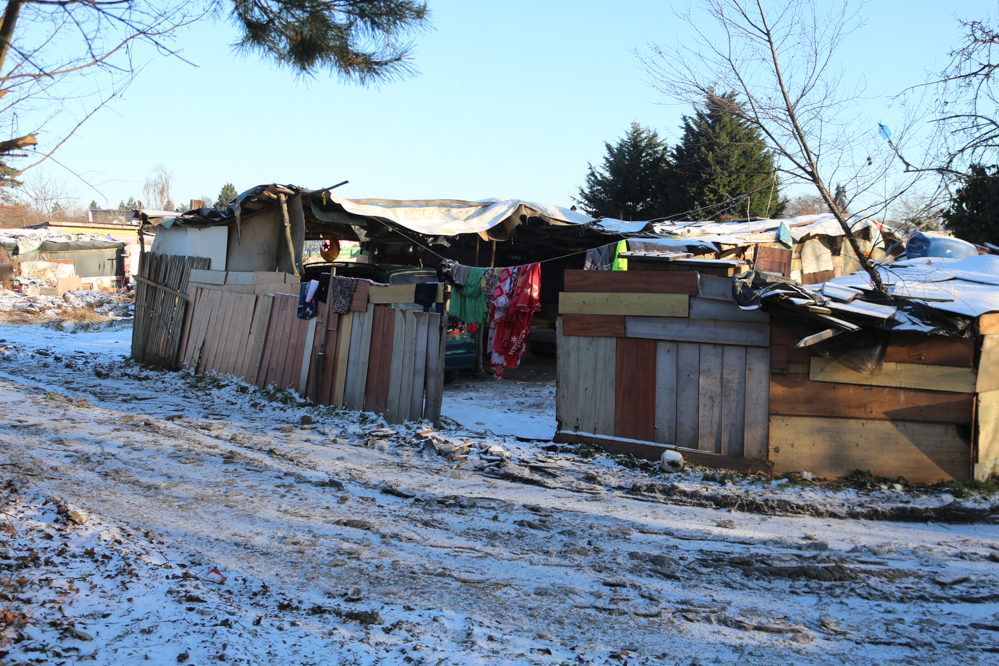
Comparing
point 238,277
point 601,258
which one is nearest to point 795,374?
point 601,258

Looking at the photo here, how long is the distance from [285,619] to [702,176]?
2388cm

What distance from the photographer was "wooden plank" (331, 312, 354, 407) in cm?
951

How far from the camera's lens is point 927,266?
8758 millimetres

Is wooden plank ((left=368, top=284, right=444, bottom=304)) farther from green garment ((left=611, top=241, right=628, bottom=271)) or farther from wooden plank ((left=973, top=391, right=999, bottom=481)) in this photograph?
wooden plank ((left=973, top=391, right=999, bottom=481))

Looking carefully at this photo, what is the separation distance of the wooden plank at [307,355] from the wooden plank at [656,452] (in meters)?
4.26

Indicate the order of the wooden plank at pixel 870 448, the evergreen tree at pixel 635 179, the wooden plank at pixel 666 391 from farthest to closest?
the evergreen tree at pixel 635 179 < the wooden plank at pixel 666 391 < the wooden plank at pixel 870 448

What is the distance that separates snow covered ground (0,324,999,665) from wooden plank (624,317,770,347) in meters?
1.45

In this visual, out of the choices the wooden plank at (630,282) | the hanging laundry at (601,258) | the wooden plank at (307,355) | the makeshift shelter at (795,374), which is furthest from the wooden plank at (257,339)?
the makeshift shelter at (795,374)

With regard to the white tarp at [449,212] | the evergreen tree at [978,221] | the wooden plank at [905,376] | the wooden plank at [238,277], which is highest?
the evergreen tree at [978,221]

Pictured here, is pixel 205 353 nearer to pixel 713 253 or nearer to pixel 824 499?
pixel 713 253

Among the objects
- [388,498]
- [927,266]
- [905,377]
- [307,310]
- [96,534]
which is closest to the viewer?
[96,534]

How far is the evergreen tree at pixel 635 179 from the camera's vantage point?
27.7 m

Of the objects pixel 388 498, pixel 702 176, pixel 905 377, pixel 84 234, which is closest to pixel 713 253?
pixel 905 377

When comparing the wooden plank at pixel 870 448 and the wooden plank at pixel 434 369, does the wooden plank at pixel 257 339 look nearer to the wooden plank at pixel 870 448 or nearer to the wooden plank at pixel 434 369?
the wooden plank at pixel 434 369
